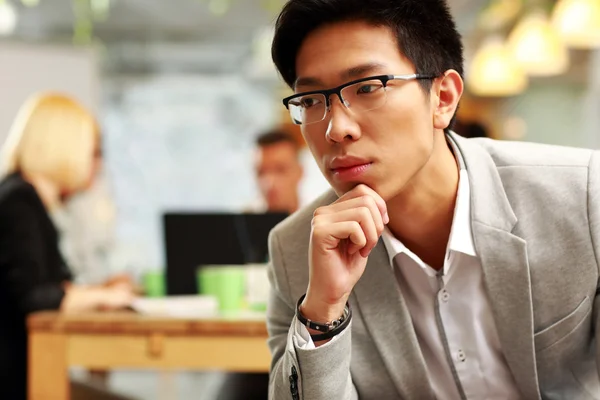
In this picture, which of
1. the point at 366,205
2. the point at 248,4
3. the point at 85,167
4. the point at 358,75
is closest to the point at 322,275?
the point at 366,205

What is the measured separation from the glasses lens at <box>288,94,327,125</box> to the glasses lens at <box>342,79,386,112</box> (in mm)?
47

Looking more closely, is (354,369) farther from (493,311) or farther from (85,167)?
(85,167)

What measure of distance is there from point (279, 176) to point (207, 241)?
3.56ft

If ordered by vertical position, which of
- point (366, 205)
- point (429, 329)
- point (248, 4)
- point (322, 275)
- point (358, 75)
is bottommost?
point (429, 329)

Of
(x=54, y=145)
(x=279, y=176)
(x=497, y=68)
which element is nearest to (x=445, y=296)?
(x=54, y=145)

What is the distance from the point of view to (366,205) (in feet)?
4.51

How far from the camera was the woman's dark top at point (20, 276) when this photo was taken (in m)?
2.78

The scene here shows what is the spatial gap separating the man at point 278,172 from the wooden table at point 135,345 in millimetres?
1555

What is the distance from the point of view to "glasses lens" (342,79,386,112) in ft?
4.67

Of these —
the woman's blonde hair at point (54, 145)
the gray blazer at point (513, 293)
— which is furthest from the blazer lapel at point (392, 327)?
the woman's blonde hair at point (54, 145)

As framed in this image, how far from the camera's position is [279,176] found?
399cm

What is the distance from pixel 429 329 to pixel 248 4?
5604mm

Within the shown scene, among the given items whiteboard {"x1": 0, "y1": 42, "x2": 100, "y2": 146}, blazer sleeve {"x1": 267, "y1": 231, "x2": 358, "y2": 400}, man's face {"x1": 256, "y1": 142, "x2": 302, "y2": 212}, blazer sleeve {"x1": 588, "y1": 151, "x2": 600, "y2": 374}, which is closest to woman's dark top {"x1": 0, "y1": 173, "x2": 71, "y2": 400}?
man's face {"x1": 256, "y1": 142, "x2": 302, "y2": 212}

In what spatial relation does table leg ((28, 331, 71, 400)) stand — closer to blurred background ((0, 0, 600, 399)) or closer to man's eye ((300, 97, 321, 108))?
man's eye ((300, 97, 321, 108))
